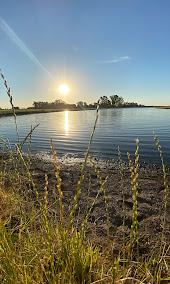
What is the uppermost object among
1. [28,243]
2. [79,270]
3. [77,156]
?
[28,243]

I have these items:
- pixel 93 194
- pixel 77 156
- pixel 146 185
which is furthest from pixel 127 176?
pixel 77 156

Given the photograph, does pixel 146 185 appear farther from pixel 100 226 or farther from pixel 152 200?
pixel 100 226

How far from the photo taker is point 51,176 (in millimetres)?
16016

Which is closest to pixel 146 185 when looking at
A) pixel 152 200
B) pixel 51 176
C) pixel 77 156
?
pixel 152 200

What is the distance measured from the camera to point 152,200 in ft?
37.7

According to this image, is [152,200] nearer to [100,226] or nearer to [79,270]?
[100,226]

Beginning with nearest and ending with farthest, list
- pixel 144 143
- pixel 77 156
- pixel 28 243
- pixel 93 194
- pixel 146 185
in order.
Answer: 1. pixel 28 243
2. pixel 93 194
3. pixel 146 185
4. pixel 77 156
5. pixel 144 143

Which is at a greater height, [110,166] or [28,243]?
[28,243]

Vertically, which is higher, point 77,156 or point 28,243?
point 28,243

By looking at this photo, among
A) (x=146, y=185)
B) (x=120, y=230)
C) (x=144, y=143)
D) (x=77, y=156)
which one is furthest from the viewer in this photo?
(x=144, y=143)

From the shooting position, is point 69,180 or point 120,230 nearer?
point 120,230

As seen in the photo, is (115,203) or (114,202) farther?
(114,202)

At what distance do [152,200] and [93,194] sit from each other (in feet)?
6.36

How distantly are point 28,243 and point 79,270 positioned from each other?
0.68 metres
